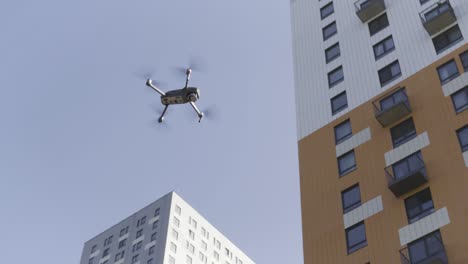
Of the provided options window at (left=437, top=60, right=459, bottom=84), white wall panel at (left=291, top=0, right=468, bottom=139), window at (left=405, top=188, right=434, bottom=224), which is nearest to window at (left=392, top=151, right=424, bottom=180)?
window at (left=405, top=188, right=434, bottom=224)

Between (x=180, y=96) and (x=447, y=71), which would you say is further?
(x=447, y=71)

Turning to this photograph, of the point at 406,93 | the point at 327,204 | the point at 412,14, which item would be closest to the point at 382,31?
the point at 412,14

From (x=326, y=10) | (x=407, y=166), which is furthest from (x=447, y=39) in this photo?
(x=326, y=10)

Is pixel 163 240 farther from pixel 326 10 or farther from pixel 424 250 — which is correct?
pixel 424 250

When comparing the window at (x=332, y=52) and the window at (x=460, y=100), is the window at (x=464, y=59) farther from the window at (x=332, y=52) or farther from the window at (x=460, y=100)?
the window at (x=332, y=52)

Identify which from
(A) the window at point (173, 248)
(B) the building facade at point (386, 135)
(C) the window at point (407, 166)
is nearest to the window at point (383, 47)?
(B) the building facade at point (386, 135)
